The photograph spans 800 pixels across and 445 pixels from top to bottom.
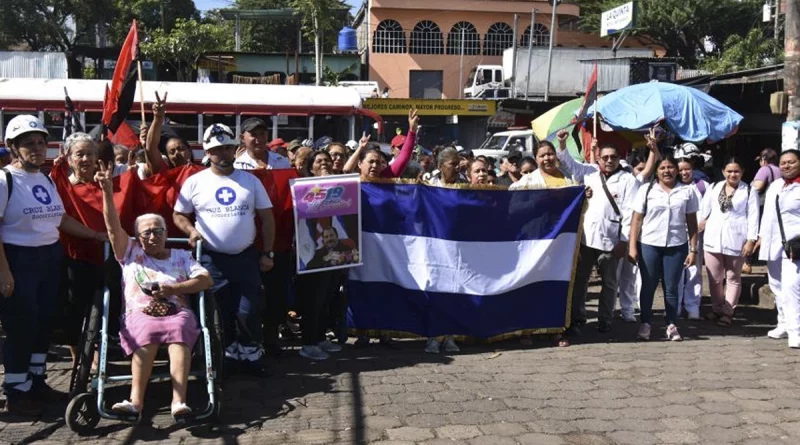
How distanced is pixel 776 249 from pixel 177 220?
5.64 m

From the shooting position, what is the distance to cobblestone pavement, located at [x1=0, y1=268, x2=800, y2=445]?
5.20m

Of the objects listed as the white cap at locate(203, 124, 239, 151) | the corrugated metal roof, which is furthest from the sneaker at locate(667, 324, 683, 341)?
the corrugated metal roof

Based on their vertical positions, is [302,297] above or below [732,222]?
below

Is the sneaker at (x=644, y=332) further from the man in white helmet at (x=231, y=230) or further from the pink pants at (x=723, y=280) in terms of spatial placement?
the man in white helmet at (x=231, y=230)

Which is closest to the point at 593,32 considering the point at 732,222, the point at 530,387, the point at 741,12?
the point at 741,12

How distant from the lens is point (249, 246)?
20.9ft

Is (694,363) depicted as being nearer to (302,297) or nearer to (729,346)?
(729,346)

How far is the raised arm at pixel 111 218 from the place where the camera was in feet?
18.1

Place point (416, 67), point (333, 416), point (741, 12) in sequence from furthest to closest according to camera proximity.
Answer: point (416, 67) → point (741, 12) → point (333, 416)

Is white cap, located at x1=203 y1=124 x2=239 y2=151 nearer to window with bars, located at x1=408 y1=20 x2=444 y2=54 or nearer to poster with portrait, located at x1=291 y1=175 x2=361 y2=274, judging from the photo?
poster with portrait, located at x1=291 y1=175 x2=361 y2=274

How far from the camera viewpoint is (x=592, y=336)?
812cm

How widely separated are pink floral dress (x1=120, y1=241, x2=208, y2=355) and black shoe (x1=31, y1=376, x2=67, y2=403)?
0.84m

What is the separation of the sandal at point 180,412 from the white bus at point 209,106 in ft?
48.2

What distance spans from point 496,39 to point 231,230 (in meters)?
45.6
